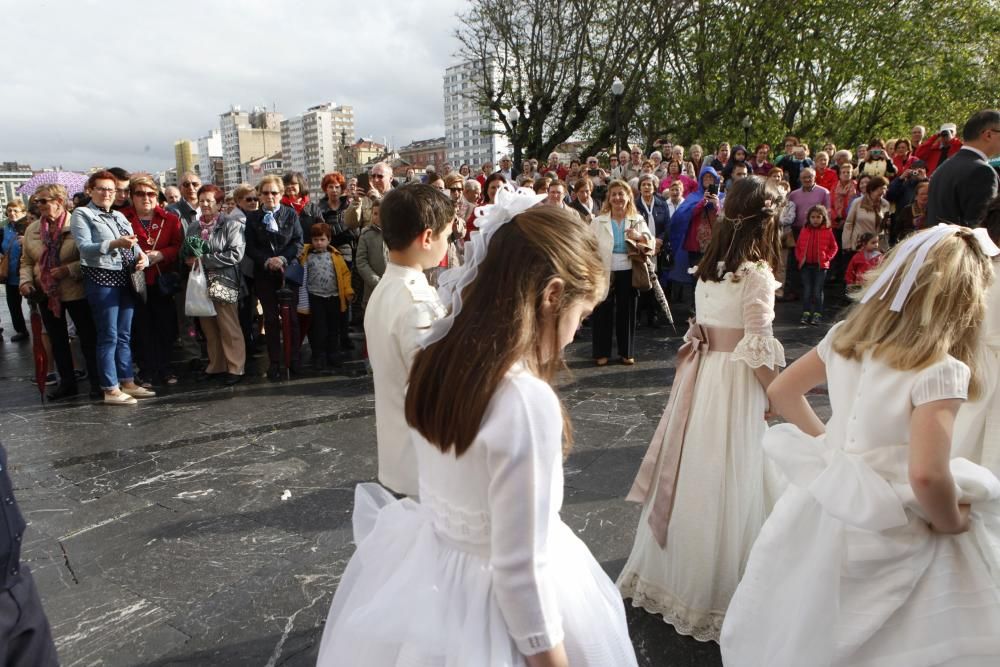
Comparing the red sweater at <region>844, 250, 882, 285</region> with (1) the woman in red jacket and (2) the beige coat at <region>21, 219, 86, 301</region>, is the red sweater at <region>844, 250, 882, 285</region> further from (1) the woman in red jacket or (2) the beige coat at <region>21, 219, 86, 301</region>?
(2) the beige coat at <region>21, 219, 86, 301</region>

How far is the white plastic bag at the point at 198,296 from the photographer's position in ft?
21.2

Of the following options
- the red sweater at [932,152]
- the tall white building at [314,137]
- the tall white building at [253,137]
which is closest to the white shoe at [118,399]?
the red sweater at [932,152]

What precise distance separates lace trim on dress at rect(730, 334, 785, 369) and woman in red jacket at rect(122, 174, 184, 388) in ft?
18.1

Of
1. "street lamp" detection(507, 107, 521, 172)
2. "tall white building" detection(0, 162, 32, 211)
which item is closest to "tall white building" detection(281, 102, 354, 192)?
"tall white building" detection(0, 162, 32, 211)

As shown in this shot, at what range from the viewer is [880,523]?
170 centimetres

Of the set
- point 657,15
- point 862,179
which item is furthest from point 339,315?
point 657,15

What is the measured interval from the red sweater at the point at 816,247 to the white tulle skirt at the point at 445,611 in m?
7.98

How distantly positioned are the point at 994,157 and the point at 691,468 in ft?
10.6

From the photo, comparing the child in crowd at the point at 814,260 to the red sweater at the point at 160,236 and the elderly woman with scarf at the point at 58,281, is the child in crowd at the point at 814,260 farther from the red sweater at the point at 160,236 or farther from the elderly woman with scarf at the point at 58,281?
the elderly woman with scarf at the point at 58,281

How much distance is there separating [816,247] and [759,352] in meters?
6.69

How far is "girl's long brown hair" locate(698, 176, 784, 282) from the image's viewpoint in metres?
2.66

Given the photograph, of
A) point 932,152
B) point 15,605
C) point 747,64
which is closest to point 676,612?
point 15,605

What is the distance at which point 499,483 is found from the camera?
1244 mm

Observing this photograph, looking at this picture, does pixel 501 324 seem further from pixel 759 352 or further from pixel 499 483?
pixel 759 352
